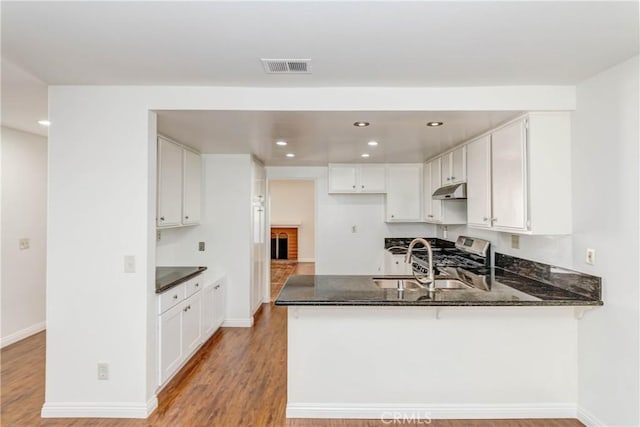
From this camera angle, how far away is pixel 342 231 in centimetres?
546

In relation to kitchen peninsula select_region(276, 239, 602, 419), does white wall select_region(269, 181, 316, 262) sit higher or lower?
higher

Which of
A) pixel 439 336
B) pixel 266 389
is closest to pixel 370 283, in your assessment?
pixel 439 336

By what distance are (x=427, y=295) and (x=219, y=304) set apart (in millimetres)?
2765

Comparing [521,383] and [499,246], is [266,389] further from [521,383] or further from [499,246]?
[499,246]

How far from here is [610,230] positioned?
2.08 meters

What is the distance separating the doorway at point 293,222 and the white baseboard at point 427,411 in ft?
24.9

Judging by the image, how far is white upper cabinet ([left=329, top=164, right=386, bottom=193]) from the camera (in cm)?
509

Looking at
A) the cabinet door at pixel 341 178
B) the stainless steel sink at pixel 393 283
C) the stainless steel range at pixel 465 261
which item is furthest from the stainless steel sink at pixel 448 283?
the cabinet door at pixel 341 178

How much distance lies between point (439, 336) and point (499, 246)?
1485mm

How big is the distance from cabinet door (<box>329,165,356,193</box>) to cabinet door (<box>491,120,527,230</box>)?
244cm

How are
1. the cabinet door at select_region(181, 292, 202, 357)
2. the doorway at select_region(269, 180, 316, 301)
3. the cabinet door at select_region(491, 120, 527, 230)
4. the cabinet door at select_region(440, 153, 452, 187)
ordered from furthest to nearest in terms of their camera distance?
the doorway at select_region(269, 180, 316, 301) → the cabinet door at select_region(440, 153, 452, 187) → the cabinet door at select_region(181, 292, 202, 357) → the cabinet door at select_region(491, 120, 527, 230)

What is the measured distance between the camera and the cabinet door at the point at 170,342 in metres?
2.69

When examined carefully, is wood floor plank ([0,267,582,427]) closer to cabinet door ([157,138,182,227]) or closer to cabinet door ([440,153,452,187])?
cabinet door ([157,138,182,227])

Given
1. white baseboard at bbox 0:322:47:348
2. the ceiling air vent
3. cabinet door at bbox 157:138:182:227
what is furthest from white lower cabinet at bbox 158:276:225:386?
white baseboard at bbox 0:322:47:348
